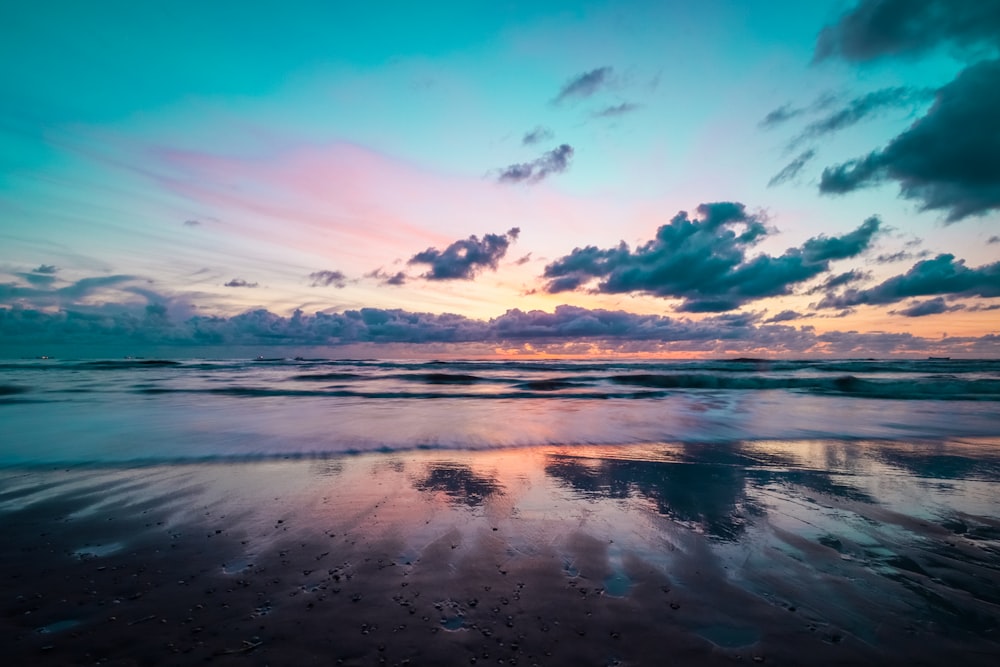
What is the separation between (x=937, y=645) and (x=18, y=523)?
822cm

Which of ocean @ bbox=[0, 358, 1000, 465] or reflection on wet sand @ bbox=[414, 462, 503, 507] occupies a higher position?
reflection on wet sand @ bbox=[414, 462, 503, 507]

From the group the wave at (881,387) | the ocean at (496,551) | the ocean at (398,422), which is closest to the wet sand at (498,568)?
the ocean at (496,551)

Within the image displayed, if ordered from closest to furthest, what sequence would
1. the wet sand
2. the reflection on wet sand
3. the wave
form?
the wet sand, the reflection on wet sand, the wave

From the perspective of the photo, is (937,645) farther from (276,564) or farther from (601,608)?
(276,564)

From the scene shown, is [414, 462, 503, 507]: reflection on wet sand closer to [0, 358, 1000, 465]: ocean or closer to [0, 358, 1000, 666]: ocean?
[0, 358, 1000, 666]: ocean

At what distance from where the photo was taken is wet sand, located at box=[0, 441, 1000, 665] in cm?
299

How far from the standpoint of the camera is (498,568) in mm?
4086

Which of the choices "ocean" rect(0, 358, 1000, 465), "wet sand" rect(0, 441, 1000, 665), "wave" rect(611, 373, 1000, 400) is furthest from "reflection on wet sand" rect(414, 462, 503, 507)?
"wave" rect(611, 373, 1000, 400)

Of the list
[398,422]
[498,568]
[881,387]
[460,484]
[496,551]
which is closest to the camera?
[498,568]

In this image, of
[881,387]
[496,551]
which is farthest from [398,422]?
[881,387]

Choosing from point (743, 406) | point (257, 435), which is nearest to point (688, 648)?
point (257, 435)

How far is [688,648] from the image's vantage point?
2.97m

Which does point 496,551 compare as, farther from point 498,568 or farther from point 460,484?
point 460,484

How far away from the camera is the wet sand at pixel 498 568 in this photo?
2994 mm
